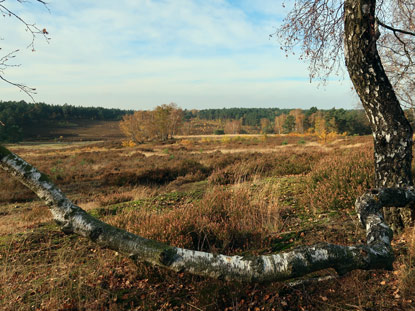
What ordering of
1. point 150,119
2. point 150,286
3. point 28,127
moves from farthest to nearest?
point 28,127 < point 150,119 < point 150,286

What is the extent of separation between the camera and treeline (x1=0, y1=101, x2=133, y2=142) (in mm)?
59006

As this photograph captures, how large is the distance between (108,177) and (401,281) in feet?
42.4

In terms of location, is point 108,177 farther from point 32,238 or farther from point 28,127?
point 28,127

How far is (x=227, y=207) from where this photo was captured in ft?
16.4

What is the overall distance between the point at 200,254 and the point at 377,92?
3.31 meters

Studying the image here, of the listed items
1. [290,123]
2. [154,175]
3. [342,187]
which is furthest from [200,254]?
[290,123]

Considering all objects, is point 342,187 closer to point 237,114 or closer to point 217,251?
point 217,251

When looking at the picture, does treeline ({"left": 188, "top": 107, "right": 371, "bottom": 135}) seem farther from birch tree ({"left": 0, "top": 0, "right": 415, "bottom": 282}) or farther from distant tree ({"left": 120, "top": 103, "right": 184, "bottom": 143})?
birch tree ({"left": 0, "top": 0, "right": 415, "bottom": 282})

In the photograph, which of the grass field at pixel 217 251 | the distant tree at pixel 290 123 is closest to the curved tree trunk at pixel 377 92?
the grass field at pixel 217 251

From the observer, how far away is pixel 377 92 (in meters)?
3.46

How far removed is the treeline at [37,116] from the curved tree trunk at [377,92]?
64.7 meters

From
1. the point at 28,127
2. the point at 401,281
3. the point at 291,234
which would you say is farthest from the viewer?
the point at 28,127

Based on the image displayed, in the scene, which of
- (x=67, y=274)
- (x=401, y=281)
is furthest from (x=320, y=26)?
(x=67, y=274)

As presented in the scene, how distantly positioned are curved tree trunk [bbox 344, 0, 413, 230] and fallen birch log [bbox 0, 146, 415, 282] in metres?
1.97
